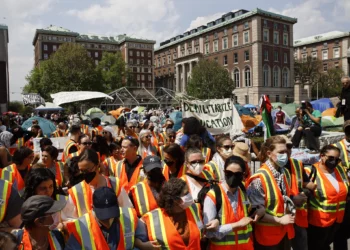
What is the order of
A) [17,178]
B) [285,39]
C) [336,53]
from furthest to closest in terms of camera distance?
[336,53]
[285,39]
[17,178]

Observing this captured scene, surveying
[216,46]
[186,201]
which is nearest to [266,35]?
[216,46]

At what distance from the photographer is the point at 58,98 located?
34.6ft

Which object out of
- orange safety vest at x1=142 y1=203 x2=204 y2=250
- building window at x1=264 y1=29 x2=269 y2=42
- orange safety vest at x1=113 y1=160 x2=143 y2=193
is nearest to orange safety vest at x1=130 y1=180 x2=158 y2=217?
orange safety vest at x1=142 y1=203 x2=204 y2=250

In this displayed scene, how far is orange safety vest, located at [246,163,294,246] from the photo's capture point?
3.47 meters

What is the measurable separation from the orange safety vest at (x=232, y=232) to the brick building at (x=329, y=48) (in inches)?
3265

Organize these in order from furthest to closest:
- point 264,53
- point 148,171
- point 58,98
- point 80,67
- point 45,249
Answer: point 264,53 → point 80,67 → point 58,98 → point 148,171 → point 45,249

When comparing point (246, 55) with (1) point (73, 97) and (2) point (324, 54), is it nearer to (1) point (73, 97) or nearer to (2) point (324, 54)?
(2) point (324, 54)

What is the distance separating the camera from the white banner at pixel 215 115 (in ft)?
28.6

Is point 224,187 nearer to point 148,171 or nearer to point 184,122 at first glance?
point 148,171

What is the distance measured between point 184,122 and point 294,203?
2.98m

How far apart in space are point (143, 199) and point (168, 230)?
1.96ft

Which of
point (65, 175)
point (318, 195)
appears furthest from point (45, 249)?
point (318, 195)

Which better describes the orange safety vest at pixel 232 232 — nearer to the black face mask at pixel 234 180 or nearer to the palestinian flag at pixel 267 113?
the black face mask at pixel 234 180

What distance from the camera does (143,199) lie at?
3.39 meters
